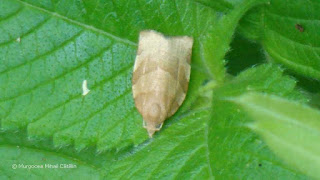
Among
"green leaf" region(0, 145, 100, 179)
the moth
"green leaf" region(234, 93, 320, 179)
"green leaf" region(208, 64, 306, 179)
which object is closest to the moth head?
the moth

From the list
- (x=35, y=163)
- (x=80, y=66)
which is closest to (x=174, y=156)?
(x=80, y=66)

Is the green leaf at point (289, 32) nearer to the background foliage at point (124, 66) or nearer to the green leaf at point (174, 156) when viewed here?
the background foliage at point (124, 66)

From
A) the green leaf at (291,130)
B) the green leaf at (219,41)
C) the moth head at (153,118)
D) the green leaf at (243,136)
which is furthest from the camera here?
the moth head at (153,118)

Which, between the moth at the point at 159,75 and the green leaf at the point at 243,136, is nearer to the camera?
the green leaf at the point at 243,136

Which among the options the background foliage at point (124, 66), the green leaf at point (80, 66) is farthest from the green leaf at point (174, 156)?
the green leaf at point (80, 66)

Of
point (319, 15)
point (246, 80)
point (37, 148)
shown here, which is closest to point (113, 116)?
point (246, 80)

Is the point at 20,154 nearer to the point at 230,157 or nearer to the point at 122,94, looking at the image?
the point at 122,94

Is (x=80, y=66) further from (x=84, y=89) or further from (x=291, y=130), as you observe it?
(x=291, y=130)

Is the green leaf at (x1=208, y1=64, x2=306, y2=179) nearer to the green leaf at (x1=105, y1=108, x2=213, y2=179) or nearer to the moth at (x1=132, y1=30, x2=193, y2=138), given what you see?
the green leaf at (x1=105, y1=108, x2=213, y2=179)
